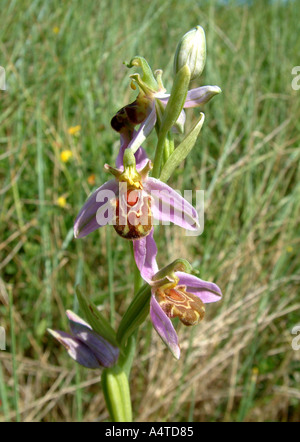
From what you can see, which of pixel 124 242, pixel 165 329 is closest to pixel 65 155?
pixel 124 242

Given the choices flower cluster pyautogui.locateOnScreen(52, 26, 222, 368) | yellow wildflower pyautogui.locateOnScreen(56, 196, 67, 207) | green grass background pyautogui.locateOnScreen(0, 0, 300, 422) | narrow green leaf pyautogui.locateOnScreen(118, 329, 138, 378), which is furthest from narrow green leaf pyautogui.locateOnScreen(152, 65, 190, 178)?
yellow wildflower pyautogui.locateOnScreen(56, 196, 67, 207)

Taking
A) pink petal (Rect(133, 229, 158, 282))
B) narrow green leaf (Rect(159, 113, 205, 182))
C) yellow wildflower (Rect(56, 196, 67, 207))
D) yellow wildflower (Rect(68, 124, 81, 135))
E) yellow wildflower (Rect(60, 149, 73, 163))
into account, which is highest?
yellow wildflower (Rect(68, 124, 81, 135))

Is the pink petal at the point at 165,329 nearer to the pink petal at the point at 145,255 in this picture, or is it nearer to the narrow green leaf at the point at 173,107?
the pink petal at the point at 145,255

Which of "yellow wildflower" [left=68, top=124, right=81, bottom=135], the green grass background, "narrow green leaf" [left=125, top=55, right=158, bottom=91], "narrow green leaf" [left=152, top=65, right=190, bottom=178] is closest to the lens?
"narrow green leaf" [left=152, top=65, right=190, bottom=178]

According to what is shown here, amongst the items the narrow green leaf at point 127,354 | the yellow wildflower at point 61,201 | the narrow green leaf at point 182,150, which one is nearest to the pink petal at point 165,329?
the narrow green leaf at point 127,354

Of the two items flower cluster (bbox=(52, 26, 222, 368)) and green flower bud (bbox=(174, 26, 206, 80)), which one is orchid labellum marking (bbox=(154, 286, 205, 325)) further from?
green flower bud (bbox=(174, 26, 206, 80))

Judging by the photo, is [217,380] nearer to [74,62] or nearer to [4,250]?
[4,250]
